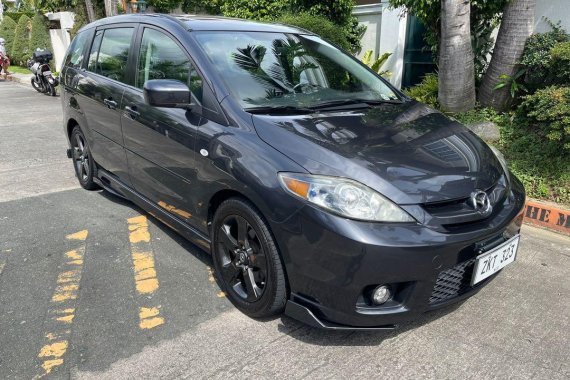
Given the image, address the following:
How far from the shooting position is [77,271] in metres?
3.35

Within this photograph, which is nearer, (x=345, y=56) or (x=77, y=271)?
(x=77, y=271)

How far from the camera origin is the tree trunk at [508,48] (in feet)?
17.5

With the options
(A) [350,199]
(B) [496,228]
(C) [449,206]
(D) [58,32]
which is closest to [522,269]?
(B) [496,228]

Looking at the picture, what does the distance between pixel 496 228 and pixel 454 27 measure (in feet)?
11.7

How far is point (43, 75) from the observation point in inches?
526

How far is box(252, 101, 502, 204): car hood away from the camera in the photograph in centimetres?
231

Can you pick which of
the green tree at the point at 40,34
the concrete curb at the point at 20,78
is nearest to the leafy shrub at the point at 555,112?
the concrete curb at the point at 20,78

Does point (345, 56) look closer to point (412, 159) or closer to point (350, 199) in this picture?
point (412, 159)

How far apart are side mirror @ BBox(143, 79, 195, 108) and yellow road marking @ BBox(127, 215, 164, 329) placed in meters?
1.24

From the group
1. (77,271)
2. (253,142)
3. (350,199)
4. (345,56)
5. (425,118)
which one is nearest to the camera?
(350,199)

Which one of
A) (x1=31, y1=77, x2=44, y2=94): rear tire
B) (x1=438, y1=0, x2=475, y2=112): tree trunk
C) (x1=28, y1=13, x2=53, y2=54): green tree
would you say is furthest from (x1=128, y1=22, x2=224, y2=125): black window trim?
(x1=28, y1=13, x2=53, y2=54): green tree

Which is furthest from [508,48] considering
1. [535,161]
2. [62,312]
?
[62,312]

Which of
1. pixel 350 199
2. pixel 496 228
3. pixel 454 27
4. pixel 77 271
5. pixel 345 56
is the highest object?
pixel 454 27

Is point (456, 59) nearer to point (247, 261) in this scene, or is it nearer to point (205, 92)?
point (205, 92)
